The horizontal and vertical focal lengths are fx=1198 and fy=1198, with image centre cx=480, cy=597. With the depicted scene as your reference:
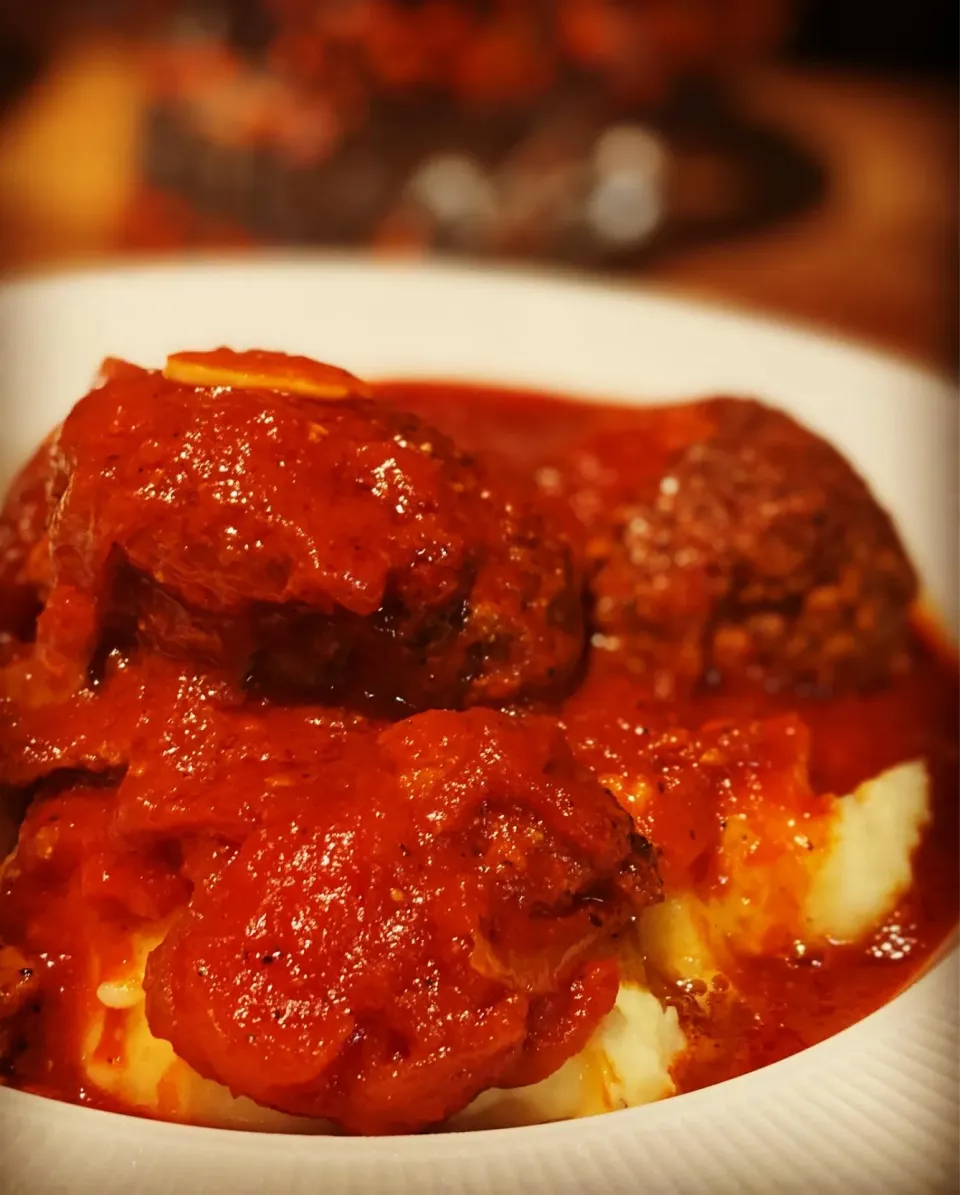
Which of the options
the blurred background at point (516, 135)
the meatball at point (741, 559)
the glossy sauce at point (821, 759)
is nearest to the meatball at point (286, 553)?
the glossy sauce at point (821, 759)

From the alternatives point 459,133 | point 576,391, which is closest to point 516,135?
point 459,133

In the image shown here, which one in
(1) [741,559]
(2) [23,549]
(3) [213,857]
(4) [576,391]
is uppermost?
(4) [576,391]

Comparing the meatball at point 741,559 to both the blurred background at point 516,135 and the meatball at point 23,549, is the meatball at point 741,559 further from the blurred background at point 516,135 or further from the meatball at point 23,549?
the blurred background at point 516,135

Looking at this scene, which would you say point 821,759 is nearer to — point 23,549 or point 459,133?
point 23,549

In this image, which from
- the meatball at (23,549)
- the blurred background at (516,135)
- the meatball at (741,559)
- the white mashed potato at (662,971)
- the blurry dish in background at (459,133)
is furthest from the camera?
the blurry dish in background at (459,133)

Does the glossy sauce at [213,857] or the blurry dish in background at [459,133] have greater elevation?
the blurry dish in background at [459,133]

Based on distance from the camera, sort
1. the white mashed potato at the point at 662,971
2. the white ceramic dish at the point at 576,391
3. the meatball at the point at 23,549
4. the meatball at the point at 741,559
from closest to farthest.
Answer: the white ceramic dish at the point at 576,391 → the white mashed potato at the point at 662,971 → the meatball at the point at 23,549 → the meatball at the point at 741,559

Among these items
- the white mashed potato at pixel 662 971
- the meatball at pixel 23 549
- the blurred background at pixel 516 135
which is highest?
the blurred background at pixel 516 135
